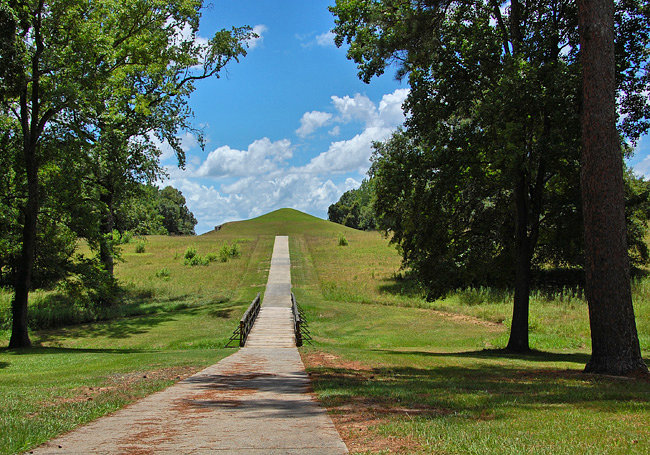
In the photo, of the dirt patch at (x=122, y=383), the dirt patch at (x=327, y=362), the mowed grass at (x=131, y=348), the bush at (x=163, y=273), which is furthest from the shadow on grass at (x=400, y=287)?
the dirt patch at (x=122, y=383)

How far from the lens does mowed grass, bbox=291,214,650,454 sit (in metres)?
4.57

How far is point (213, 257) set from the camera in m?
54.6

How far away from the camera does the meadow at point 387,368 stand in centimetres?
493

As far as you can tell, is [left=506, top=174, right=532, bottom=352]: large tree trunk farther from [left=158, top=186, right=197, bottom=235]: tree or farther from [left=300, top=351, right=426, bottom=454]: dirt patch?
[left=158, top=186, right=197, bottom=235]: tree

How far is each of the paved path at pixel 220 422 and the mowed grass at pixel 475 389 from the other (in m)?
0.45

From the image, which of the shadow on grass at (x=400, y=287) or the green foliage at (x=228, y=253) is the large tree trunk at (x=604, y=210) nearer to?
the shadow on grass at (x=400, y=287)

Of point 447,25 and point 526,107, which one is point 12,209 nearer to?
point 447,25

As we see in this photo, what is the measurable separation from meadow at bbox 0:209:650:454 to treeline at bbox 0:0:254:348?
487 cm

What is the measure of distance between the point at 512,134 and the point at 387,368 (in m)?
7.47

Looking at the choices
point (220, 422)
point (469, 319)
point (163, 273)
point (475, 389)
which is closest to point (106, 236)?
point (469, 319)

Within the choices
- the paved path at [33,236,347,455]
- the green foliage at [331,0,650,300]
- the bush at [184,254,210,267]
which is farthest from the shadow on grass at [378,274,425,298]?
the paved path at [33,236,347,455]

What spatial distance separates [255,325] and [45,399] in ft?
53.9

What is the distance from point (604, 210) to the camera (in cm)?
1038

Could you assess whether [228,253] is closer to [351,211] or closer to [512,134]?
[512,134]
